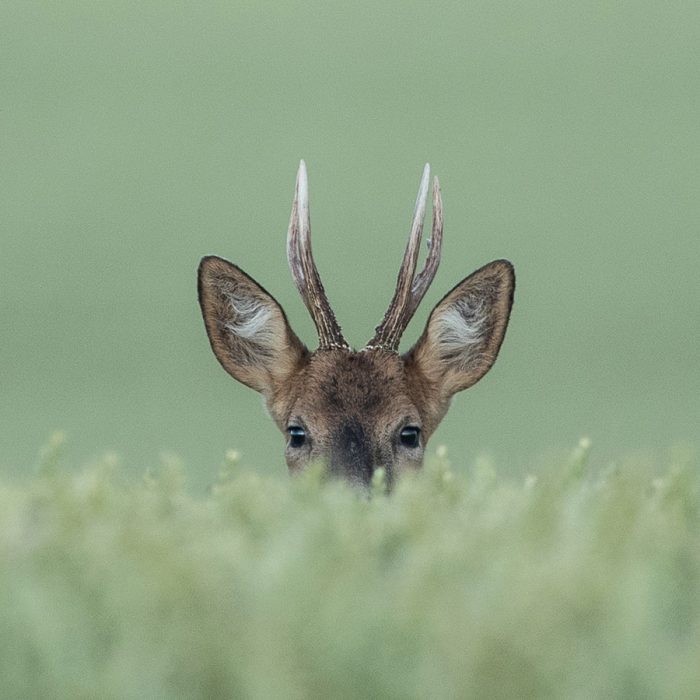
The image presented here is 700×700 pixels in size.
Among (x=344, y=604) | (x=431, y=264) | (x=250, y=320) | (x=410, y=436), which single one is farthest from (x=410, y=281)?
(x=344, y=604)

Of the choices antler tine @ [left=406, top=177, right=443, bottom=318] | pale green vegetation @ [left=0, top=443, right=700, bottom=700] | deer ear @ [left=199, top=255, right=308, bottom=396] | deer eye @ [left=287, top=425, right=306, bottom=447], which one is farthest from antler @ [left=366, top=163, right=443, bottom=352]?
pale green vegetation @ [left=0, top=443, right=700, bottom=700]

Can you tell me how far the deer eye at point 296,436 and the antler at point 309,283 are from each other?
44 cm

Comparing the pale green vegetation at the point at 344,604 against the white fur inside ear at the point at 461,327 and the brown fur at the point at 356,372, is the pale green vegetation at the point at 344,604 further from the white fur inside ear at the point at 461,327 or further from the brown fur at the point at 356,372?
the white fur inside ear at the point at 461,327

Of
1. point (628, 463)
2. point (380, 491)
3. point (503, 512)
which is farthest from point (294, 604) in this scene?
point (628, 463)

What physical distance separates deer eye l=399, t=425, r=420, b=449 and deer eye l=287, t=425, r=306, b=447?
0.40 meters

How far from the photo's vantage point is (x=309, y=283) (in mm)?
6102

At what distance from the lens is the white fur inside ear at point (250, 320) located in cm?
618

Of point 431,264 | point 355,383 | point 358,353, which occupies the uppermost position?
point 431,264

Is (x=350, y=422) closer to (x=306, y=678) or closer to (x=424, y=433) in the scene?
(x=424, y=433)

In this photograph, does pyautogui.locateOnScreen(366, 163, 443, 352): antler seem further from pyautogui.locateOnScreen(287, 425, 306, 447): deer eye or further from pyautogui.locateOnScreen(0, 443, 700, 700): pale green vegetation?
pyautogui.locateOnScreen(0, 443, 700, 700): pale green vegetation

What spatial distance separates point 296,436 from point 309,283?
69 centimetres

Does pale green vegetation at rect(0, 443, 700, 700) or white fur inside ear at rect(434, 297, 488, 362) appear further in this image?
white fur inside ear at rect(434, 297, 488, 362)

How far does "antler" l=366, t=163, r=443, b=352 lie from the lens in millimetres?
5938

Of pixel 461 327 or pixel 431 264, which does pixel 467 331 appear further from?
pixel 431 264
